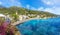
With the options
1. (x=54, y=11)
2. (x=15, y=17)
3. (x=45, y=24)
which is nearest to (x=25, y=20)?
(x=15, y=17)

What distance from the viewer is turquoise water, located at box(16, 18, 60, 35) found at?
2.95 meters

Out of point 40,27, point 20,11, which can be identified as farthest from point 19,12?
point 40,27

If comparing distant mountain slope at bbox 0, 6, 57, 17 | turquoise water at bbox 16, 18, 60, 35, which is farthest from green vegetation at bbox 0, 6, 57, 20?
turquoise water at bbox 16, 18, 60, 35

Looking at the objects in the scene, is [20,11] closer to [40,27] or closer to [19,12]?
[19,12]

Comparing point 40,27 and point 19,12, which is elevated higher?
point 19,12

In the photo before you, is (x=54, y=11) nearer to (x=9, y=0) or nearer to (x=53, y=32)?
(x=53, y=32)

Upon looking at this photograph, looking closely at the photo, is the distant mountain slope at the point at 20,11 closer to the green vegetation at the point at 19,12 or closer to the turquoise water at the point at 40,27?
the green vegetation at the point at 19,12

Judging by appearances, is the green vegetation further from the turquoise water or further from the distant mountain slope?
the turquoise water

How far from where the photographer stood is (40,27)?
3002 millimetres

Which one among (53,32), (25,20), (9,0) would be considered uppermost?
(9,0)

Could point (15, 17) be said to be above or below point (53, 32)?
above

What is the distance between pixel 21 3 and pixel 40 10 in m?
0.40

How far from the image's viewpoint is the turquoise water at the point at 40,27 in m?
2.95

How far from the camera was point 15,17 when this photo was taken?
292 centimetres
